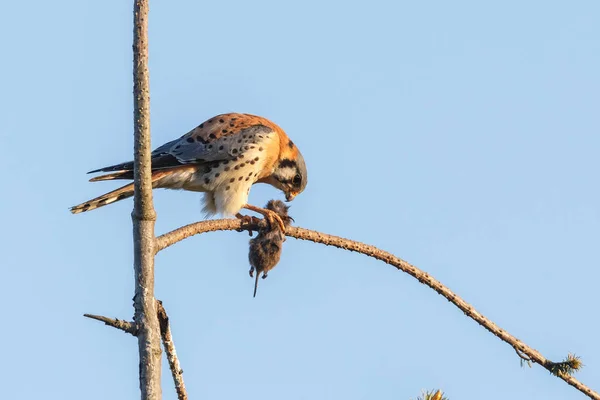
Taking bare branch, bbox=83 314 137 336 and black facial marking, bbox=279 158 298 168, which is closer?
bare branch, bbox=83 314 137 336

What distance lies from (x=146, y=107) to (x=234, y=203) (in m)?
4.56

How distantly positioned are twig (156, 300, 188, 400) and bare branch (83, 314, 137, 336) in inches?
11.1

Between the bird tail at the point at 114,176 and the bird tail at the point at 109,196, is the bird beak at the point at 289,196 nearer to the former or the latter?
the bird tail at the point at 109,196

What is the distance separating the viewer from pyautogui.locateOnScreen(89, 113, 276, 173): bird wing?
7.84m

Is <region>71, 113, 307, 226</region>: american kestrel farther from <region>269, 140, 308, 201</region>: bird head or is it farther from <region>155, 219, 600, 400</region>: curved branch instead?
<region>155, 219, 600, 400</region>: curved branch

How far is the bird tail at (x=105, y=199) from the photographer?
639 centimetres

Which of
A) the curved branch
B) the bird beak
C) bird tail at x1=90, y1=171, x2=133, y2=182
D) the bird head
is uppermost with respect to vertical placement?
the bird head

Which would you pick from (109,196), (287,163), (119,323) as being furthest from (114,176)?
(119,323)

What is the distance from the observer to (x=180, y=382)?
12.1 ft

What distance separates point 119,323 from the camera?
3232 mm

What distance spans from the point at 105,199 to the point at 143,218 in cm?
320

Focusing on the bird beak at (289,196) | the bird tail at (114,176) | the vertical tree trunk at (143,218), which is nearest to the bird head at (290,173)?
the bird beak at (289,196)

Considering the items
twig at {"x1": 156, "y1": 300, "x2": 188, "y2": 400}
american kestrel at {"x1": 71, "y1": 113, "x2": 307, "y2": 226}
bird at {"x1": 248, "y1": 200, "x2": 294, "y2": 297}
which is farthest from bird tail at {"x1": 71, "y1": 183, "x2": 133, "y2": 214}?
twig at {"x1": 156, "y1": 300, "x2": 188, "y2": 400}

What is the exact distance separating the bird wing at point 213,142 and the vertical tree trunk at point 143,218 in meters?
4.24
